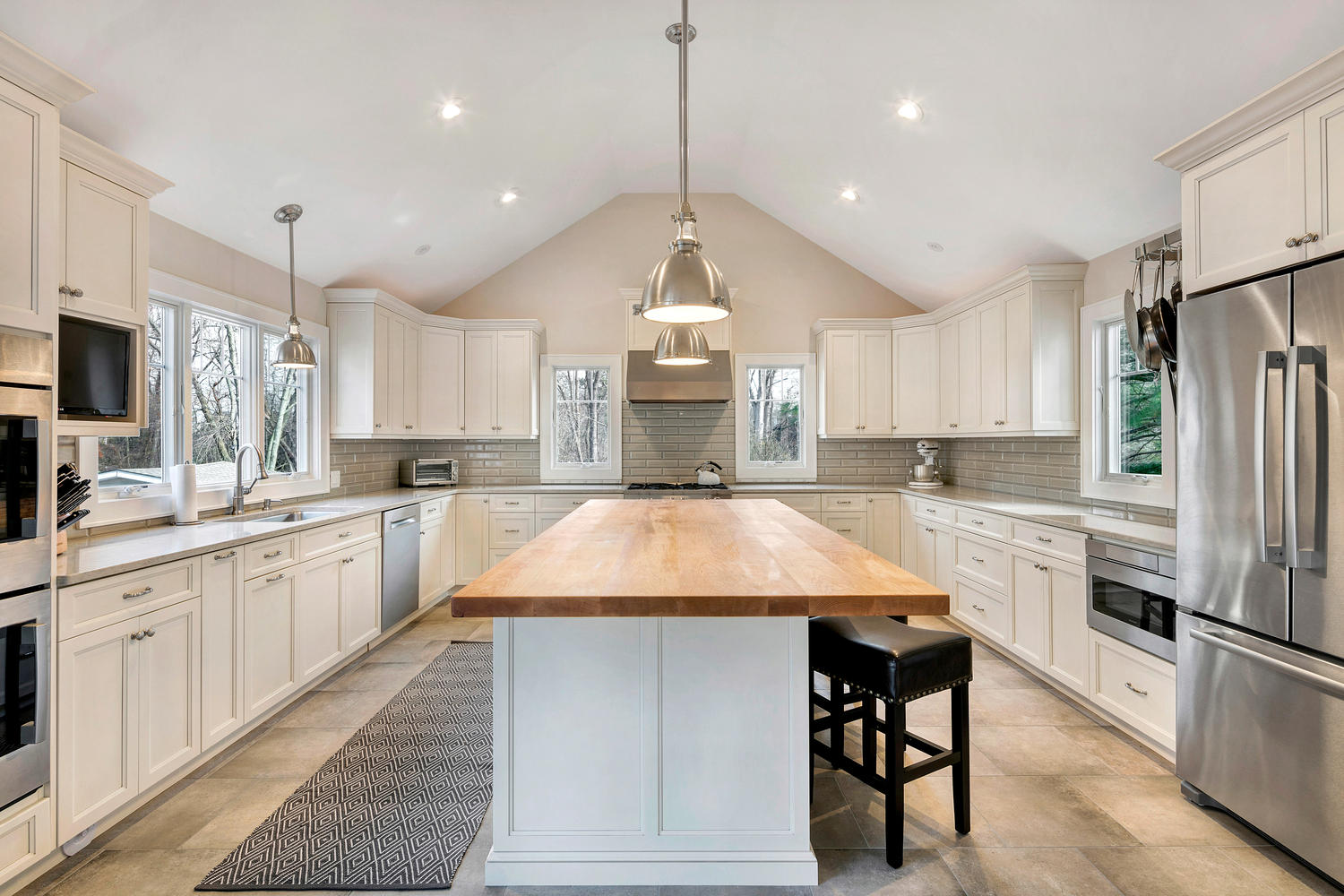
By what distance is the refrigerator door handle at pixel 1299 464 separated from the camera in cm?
175

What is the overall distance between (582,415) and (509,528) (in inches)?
48.4

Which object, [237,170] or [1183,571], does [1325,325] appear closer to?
[1183,571]

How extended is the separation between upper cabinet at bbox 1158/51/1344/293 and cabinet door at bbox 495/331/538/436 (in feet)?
14.2

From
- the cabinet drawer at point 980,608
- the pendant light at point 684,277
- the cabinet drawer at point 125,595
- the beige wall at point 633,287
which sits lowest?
the cabinet drawer at point 980,608

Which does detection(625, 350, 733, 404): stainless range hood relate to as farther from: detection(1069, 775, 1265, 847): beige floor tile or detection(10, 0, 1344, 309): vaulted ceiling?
detection(1069, 775, 1265, 847): beige floor tile

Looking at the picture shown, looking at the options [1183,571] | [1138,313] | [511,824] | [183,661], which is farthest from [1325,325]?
[183,661]

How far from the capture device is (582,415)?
576cm

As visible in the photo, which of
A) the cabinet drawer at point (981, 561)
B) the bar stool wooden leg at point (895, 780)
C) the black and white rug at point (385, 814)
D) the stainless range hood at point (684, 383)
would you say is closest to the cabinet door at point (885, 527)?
the cabinet drawer at point (981, 561)

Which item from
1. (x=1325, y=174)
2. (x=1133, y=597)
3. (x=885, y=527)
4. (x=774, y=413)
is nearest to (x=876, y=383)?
(x=774, y=413)

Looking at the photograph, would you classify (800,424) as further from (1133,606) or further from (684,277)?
(684,277)

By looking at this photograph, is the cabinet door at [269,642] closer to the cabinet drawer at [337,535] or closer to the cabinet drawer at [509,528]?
the cabinet drawer at [337,535]

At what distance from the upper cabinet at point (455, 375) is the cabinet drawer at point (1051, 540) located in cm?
372

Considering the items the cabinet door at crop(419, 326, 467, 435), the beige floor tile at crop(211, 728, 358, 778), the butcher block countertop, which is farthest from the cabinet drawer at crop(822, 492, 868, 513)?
the beige floor tile at crop(211, 728, 358, 778)

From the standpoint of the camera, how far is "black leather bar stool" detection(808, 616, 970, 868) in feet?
6.06
